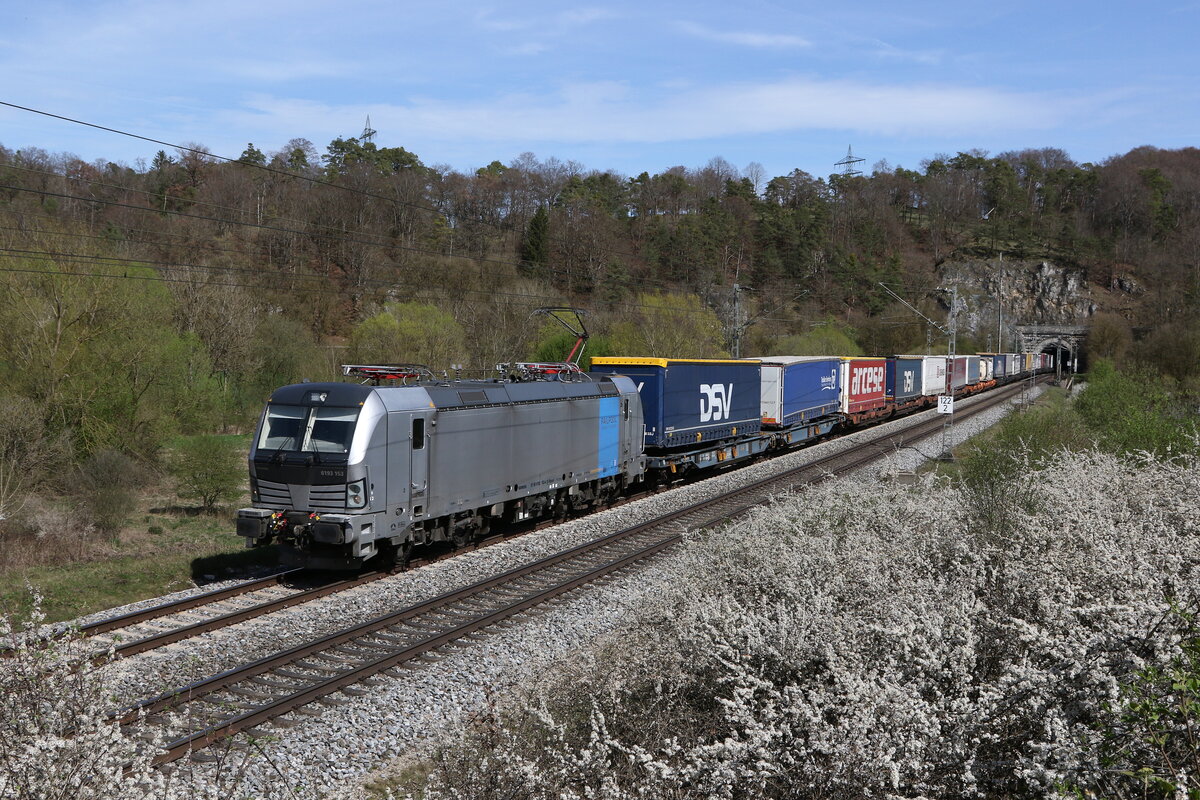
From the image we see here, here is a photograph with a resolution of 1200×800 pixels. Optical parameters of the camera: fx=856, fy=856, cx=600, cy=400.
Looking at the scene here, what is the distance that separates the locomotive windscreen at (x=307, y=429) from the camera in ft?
42.0

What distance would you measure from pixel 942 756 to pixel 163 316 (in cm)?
2922

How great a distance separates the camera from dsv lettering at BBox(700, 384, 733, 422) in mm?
23828

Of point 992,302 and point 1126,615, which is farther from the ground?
point 992,302

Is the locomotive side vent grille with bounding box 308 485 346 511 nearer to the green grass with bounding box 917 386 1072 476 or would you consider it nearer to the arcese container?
the green grass with bounding box 917 386 1072 476

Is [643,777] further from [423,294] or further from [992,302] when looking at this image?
[992,302]

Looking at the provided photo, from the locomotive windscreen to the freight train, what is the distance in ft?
0.07

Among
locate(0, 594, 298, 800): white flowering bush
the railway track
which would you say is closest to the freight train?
the railway track

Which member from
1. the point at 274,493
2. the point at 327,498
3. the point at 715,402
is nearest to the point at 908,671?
the point at 327,498

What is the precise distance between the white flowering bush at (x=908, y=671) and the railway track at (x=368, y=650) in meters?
2.34

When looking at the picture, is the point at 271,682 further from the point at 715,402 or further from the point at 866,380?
the point at 866,380

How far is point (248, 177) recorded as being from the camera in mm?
70500

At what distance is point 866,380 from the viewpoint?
120 ft

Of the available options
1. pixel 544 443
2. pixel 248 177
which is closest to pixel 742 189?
pixel 248 177

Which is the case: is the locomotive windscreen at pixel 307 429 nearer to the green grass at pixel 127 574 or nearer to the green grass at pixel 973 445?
the green grass at pixel 127 574
